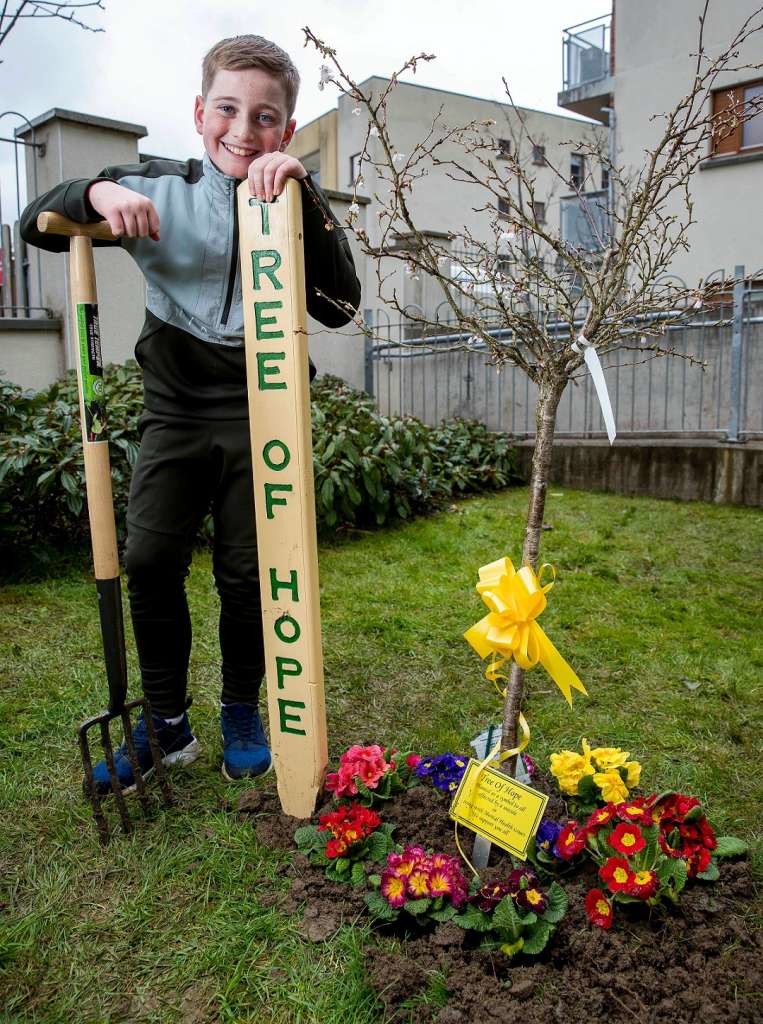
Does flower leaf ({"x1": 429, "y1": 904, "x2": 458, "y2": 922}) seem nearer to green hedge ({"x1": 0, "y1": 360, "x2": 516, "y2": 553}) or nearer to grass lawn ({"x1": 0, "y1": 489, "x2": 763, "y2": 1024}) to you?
grass lawn ({"x1": 0, "y1": 489, "x2": 763, "y2": 1024})

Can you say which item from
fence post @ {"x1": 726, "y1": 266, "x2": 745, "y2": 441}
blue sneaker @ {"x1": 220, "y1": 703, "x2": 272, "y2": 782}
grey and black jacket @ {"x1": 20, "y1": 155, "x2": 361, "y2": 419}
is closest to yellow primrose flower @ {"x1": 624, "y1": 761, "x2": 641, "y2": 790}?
blue sneaker @ {"x1": 220, "y1": 703, "x2": 272, "y2": 782}

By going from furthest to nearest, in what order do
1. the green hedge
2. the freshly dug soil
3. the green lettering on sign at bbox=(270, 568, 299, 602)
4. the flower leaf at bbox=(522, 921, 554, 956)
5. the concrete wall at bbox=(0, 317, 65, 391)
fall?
the concrete wall at bbox=(0, 317, 65, 391), the green hedge, the green lettering on sign at bbox=(270, 568, 299, 602), the flower leaf at bbox=(522, 921, 554, 956), the freshly dug soil

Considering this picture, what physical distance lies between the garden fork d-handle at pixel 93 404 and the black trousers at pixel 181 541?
150mm

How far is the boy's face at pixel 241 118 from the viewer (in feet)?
6.46

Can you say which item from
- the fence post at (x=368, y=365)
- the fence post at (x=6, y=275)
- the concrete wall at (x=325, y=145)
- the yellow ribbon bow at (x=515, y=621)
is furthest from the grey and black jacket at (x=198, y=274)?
the concrete wall at (x=325, y=145)

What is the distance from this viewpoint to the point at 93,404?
2.00 m

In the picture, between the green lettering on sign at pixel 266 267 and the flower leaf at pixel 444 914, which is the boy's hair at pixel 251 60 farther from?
the flower leaf at pixel 444 914

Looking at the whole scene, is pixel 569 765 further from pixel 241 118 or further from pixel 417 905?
pixel 241 118

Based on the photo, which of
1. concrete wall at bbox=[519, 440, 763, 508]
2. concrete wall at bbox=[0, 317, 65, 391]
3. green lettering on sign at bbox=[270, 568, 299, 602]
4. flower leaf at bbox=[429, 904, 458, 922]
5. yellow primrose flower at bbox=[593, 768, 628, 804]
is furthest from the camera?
concrete wall at bbox=[0, 317, 65, 391]

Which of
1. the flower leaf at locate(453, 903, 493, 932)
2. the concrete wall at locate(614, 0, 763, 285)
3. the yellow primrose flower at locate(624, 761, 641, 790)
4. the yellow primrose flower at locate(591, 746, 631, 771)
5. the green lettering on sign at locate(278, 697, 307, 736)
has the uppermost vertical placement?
the concrete wall at locate(614, 0, 763, 285)

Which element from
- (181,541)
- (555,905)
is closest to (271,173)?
(181,541)

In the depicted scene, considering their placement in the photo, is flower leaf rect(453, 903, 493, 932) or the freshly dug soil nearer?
the freshly dug soil

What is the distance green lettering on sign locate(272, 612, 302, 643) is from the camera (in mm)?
2051

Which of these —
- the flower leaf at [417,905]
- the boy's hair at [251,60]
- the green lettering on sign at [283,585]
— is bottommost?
the flower leaf at [417,905]
